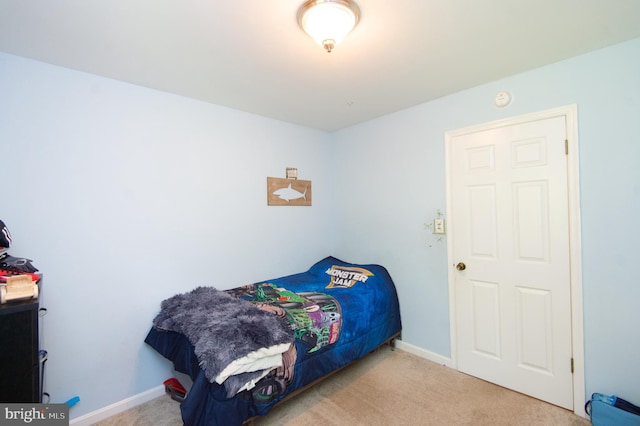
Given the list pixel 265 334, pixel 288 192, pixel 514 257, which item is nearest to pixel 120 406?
pixel 265 334

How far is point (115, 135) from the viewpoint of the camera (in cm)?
219

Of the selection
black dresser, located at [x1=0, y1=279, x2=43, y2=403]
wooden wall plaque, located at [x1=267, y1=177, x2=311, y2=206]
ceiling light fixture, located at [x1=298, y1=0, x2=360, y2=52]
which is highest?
ceiling light fixture, located at [x1=298, y1=0, x2=360, y2=52]

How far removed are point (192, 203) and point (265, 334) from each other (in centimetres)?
140

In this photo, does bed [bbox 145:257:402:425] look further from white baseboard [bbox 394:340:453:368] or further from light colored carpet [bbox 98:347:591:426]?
light colored carpet [bbox 98:347:591:426]

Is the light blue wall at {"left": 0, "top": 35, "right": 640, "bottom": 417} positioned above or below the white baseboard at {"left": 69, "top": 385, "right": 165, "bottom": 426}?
above

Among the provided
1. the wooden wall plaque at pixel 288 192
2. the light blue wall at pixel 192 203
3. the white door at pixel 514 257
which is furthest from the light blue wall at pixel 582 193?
the wooden wall plaque at pixel 288 192

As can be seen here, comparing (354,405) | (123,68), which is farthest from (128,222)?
(354,405)

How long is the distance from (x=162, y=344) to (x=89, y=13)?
209 cm

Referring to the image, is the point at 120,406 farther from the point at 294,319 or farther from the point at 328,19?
the point at 328,19

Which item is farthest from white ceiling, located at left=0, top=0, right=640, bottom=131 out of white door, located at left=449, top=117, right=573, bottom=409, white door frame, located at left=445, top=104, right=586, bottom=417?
white door, located at left=449, top=117, right=573, bottom=409

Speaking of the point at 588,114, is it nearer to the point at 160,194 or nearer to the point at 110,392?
the point at 160,194

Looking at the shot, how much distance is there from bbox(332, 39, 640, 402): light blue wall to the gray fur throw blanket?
156 cm

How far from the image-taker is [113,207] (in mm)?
2166

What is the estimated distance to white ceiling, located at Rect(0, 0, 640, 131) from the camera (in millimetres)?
1493
